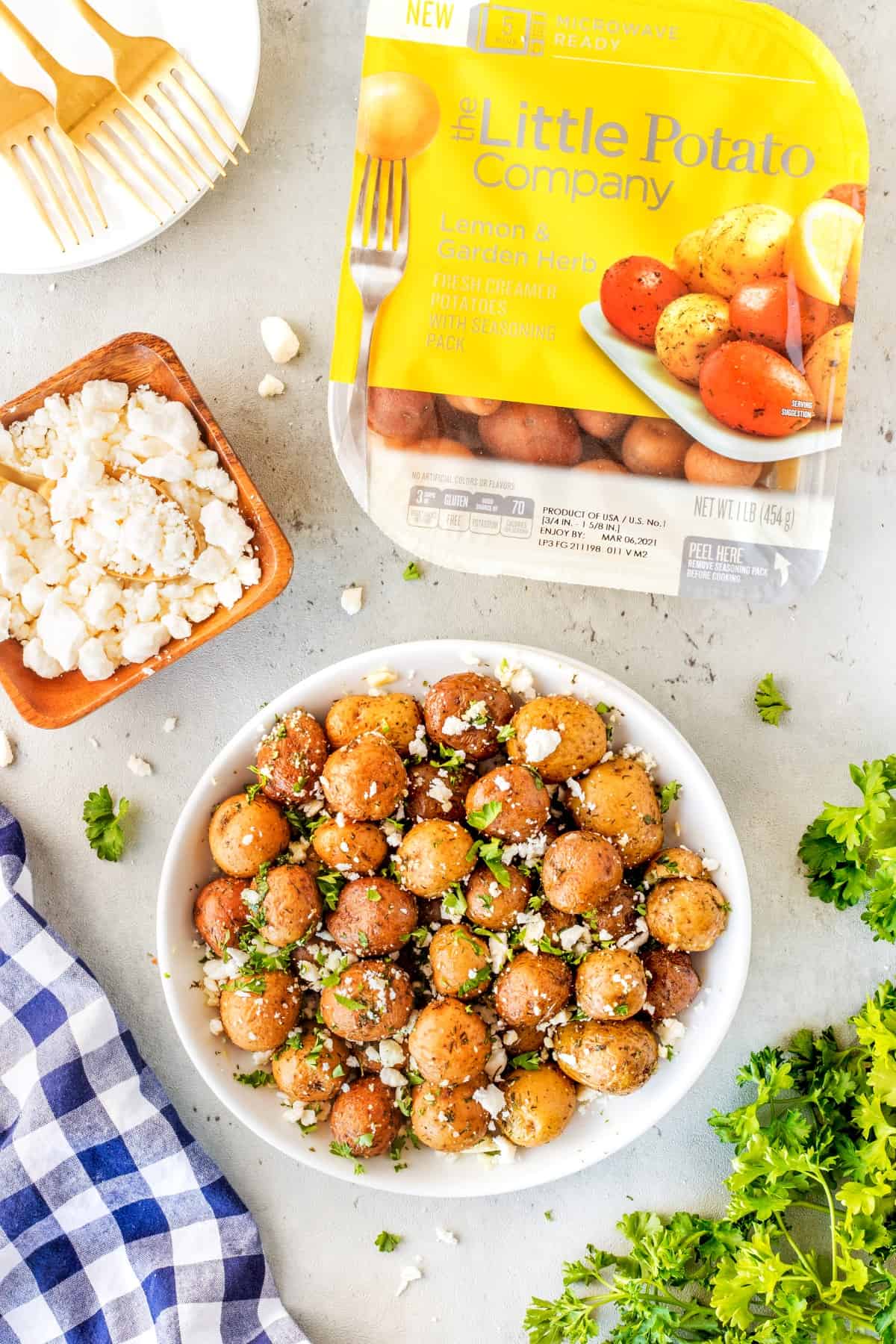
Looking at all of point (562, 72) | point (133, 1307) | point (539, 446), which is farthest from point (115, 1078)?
point (562, 72)

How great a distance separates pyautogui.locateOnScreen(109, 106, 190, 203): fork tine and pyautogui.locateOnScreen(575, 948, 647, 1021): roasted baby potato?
1008mm

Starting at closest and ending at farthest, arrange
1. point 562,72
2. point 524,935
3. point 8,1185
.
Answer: point 524,935, point 562,72, point 8,1185

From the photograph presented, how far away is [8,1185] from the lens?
4.41ft

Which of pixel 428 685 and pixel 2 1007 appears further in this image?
pixel 2 1007

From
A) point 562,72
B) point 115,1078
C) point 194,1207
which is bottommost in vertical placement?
point 194,1207

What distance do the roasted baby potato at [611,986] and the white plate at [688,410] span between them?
23.7 inches

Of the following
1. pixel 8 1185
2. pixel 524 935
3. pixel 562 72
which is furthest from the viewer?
pixel 8 1185

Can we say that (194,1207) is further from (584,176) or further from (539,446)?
(584,176)

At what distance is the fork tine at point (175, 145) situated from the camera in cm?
122

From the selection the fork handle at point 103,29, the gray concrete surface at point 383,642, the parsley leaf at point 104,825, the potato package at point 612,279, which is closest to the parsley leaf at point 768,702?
the gray concrete surface at point 383,642

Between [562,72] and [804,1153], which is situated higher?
[562,72]

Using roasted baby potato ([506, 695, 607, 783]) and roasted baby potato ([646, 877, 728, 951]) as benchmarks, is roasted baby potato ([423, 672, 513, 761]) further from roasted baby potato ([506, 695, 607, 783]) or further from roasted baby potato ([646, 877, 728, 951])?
roasted baby potato ([646, 877, 728, 951])

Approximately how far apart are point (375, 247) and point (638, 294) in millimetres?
325

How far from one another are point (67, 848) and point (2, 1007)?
216 millimetres
